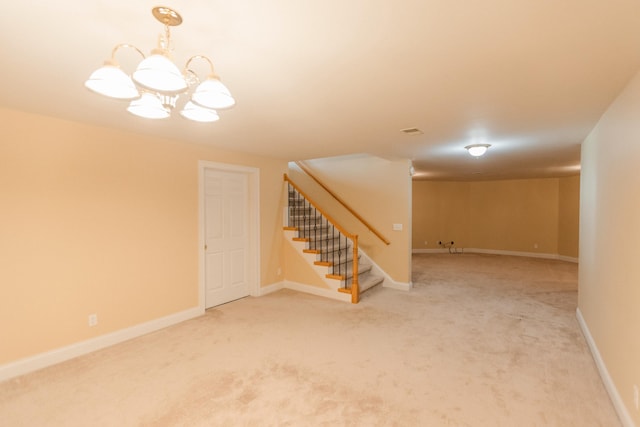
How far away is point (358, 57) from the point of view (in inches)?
68.4

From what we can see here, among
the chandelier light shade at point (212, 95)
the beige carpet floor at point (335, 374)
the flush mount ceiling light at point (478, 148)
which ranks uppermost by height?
the flush mount ceiling light at point (478, 148)

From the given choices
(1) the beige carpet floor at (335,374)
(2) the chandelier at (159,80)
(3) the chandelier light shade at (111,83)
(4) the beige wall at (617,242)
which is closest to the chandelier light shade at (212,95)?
(2) the chandelier at (159,80)

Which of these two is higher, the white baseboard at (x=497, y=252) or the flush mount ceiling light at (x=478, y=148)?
the flush mount ceiling light at (x=478, y=148)

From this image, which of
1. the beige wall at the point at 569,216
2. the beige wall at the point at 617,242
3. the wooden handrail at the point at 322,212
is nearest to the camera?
the beige wall at the point at 617,242

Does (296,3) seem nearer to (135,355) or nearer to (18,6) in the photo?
(18,6)

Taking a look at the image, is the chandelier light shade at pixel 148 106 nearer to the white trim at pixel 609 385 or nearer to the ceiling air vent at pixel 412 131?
the ceiling air vent at pixel 412 131

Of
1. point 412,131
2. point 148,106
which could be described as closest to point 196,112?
point 148,106

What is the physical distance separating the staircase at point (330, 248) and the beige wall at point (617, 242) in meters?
2.78

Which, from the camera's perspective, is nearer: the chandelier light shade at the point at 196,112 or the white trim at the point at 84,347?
the chandelier light shade at the point at 196,112

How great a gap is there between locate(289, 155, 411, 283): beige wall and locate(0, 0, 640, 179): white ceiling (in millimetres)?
2416

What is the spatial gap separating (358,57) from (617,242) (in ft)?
7.91

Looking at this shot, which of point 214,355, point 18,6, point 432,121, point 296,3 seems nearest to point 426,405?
point 214,355

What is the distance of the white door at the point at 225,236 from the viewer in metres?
4.45

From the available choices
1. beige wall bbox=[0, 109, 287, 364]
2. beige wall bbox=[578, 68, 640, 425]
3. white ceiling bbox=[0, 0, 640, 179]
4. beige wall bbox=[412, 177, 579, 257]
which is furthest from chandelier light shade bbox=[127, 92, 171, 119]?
beige wall bbox=[412, 177, 579, 257]
